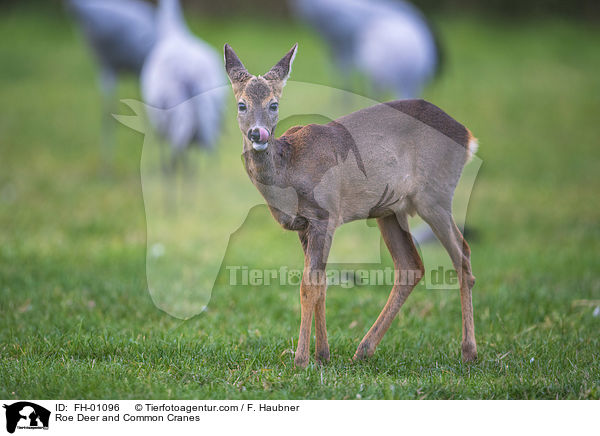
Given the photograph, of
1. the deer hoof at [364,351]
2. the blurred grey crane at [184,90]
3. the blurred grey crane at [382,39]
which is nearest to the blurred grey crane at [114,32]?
the blurred grey crane at [184,90]

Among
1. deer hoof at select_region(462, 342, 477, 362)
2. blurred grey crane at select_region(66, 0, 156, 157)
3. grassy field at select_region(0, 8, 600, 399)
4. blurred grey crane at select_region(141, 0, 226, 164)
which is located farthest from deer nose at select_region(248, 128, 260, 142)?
Result: blurred grey crane at select_region(66, 0, 156, 157)

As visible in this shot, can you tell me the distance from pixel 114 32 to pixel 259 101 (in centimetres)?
770

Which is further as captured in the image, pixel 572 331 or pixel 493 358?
pixel 572 331

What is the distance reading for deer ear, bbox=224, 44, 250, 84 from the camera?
406cm

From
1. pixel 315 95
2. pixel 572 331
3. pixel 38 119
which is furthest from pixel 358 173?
pixel 38 119

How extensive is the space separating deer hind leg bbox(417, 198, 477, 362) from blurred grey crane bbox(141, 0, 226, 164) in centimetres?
405

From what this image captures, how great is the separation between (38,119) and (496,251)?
8.89 metres

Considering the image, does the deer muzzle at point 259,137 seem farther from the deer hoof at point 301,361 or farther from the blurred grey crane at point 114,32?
the blurred grey crane at point 114,32

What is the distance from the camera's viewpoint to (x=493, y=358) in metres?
4.64

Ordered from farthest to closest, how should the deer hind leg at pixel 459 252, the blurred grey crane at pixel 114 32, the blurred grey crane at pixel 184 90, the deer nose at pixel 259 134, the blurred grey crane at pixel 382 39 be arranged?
1. the blurred grey crane at pixel 114 32
2. the blurred grey crane at pixel 382 39
3. the blurred grey crane at pixel 184 90
4. the deer hind leg at pixel 459 252
5. the deer nose at pixel 259 134

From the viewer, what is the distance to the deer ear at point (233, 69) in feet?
13.3

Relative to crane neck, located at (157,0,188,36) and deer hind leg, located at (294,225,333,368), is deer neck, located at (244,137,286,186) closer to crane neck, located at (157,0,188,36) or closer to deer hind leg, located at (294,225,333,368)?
deer hind leg, located at (294,225,333,368)
